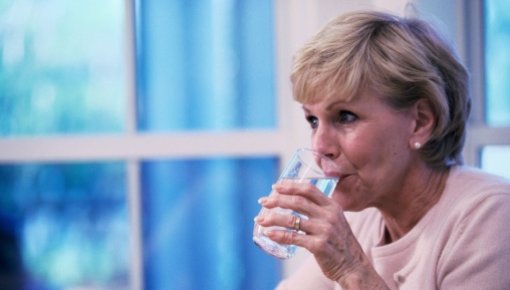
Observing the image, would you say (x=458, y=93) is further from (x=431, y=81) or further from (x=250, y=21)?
(x=250, y=21)

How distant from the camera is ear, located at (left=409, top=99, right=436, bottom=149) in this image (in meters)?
1.61

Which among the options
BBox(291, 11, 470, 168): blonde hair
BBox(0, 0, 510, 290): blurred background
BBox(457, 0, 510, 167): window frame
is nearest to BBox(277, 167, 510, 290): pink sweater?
BBox(291, 11, 470, 168): blonde hair

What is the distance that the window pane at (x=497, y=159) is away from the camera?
2.24 metres

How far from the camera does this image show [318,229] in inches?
56.8

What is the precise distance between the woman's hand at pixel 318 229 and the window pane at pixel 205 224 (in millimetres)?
1067

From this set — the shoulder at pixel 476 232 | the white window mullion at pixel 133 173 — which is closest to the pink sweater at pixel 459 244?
the shoulder at pixel 476 232

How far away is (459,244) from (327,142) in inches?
12.1

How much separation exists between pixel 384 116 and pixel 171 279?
1223 mm

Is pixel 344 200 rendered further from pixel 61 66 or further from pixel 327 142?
pixel 61 66

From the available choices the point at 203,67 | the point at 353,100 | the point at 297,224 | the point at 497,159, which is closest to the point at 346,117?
the point at 353,100

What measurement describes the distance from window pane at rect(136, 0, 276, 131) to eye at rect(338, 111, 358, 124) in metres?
0.96

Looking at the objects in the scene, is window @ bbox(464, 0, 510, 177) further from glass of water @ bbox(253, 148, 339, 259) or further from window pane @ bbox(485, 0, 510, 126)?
glass of water @ bbox(253, 148, 339, 259)

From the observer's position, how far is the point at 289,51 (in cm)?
249

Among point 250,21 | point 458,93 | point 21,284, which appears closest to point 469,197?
point 458,93
